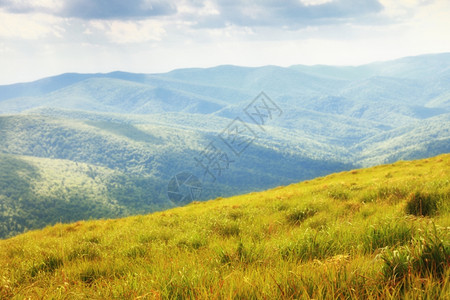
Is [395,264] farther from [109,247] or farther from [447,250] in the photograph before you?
[109,247]

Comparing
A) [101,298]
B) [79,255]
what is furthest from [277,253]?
[79,255]

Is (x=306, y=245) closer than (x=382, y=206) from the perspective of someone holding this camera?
Yes

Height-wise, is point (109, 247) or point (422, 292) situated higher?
point (422, 292)

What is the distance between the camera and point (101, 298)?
9.98 ft

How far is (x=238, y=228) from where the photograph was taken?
733 centimetres

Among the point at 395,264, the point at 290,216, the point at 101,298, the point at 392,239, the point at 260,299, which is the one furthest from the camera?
the point at 290,216

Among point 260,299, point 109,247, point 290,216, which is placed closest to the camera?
point 260,299

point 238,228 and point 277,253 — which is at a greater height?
point 277,253

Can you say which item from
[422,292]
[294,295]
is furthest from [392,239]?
[294,295]

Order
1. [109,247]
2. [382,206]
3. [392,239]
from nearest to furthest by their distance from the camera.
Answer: [392,239] → [109,247] → [382,206]

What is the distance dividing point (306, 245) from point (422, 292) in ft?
6.68

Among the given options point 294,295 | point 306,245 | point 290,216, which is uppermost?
point 294,295

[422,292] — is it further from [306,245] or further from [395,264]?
[306,245]

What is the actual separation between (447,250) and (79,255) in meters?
6.32
